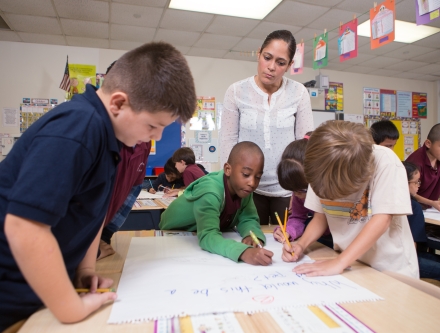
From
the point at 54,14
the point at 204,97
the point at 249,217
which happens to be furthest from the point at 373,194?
the point at 204,97

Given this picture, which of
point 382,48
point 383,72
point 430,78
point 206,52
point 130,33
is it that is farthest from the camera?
point 430,78

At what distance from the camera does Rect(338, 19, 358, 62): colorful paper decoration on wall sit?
284 cm

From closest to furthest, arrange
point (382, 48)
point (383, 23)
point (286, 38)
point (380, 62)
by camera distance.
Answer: point (286, 38) → point (383, 23) → point (382, 48) → point (380, 62)

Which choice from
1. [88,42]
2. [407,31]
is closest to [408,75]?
[407,31]

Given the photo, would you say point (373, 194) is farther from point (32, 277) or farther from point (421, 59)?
point (421, 59)

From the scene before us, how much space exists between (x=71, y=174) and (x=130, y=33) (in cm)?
383

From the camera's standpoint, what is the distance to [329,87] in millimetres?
5441

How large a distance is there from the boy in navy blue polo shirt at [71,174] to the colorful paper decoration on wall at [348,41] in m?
2.65

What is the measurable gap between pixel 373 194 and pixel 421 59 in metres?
5.01

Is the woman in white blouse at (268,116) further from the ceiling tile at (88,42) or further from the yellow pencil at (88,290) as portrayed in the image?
the ceiling tile at (88,42)

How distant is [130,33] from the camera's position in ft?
12.8

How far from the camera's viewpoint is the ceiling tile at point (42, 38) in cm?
397

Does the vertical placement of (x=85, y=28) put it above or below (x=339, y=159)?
above

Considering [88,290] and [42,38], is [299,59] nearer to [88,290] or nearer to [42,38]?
[42,38]
